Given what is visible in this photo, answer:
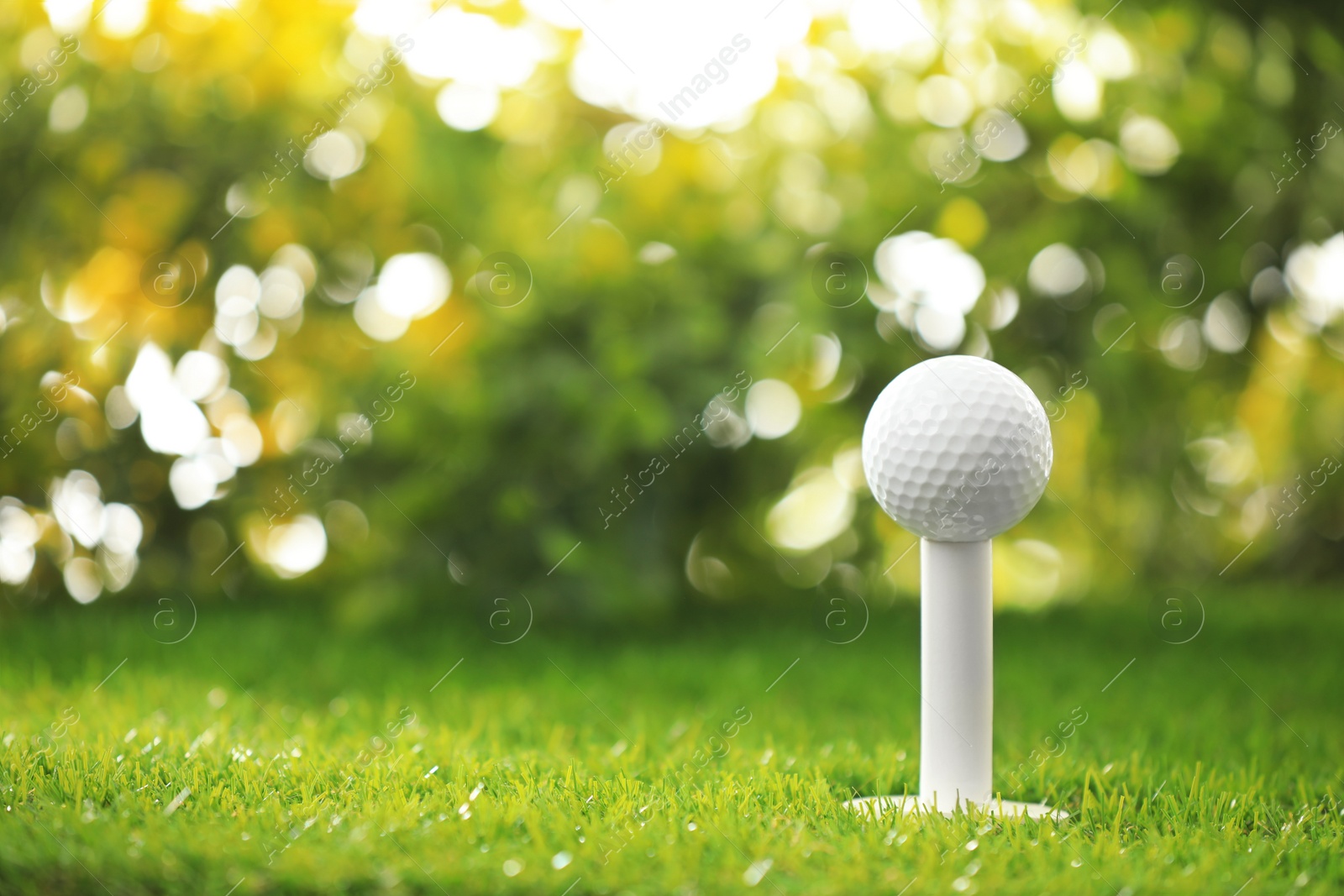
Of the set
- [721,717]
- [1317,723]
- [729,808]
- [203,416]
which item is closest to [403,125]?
[203,416]

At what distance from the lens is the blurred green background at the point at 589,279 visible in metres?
2.98

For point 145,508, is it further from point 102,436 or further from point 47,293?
point 47,293

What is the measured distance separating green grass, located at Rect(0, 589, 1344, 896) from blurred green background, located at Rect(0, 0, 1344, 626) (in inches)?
15.0

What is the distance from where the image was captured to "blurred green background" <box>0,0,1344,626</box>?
2979 millimetres

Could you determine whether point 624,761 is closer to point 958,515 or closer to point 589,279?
point 958,515

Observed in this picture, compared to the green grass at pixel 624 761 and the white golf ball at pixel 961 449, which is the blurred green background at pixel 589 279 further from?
the white golf ball at pixel 961 449

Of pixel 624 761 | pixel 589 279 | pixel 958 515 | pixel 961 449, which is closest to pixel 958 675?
pixel 958 515

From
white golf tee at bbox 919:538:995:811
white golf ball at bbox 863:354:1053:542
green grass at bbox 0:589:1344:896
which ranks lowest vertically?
green grass at bbox 0:589:1344:896

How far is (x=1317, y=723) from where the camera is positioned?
2367mm

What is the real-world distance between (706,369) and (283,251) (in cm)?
164

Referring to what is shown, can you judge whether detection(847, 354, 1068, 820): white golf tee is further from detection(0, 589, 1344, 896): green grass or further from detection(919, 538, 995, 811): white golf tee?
detection(0, 589, 1344, 896): green grass

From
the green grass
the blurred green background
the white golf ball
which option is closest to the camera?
the green grass

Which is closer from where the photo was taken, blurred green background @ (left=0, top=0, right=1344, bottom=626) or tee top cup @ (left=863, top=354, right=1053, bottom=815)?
tee top cup @ (left=863, top=354, right=1053, bottom=815)

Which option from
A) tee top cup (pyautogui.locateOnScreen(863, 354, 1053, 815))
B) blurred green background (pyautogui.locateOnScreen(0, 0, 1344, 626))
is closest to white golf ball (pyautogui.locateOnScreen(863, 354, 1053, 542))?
tee top cup (pyautogui.locateOnScreen(863, 354, 1053, 815))
